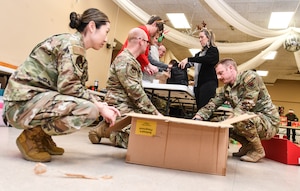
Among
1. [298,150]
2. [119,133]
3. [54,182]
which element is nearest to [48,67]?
[54,182]

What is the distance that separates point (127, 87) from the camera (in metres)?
1.97

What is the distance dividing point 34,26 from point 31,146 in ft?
9.57

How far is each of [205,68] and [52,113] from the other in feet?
6.51

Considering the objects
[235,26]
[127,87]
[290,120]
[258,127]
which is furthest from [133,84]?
[290,120]

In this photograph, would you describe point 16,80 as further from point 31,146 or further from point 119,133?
point 119,133

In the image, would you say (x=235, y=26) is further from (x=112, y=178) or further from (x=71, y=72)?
(x=112, y=178)

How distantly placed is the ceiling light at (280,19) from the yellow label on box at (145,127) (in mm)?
5214

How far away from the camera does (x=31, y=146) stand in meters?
1.37

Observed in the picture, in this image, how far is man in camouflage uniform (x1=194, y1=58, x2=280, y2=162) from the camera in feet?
7.32

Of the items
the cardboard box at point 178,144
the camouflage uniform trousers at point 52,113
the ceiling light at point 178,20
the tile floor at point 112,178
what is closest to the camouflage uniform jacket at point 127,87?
the cardboard box at point 178,144

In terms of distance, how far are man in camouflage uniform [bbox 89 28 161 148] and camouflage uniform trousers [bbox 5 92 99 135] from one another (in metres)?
0.65

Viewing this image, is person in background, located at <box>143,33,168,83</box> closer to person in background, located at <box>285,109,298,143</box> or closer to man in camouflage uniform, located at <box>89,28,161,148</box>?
man in camouflage uniform, located at <box>89,28,161,148</box>

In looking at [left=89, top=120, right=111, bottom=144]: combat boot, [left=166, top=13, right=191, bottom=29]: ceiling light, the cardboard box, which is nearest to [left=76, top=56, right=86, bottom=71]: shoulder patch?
the cardboard box

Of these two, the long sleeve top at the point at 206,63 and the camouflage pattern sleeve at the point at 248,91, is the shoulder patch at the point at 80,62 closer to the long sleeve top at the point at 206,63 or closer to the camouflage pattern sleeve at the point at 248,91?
the camouflage pattern sleeve at the point at 248,91
